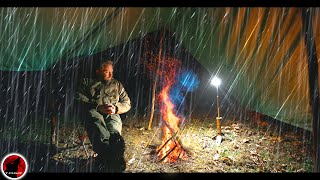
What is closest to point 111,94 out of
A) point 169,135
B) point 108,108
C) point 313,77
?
point 108,108

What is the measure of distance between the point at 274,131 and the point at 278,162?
456 mm

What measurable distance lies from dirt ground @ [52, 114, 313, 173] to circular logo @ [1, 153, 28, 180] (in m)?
0.47

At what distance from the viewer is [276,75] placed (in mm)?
5934

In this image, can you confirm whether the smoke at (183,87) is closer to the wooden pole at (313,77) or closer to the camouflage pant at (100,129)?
the camouflage pant at (100,129)

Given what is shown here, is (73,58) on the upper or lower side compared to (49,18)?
lower

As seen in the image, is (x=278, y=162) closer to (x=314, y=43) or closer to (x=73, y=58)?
(x=314, y=43)

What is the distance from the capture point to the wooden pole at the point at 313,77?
583 cm

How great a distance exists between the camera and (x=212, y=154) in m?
5.94

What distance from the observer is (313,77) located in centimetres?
586

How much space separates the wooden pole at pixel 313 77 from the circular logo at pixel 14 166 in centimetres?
425

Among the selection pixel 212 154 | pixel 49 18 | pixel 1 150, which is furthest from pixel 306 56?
pixel 1 150

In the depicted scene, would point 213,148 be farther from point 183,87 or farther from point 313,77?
point 313,77
